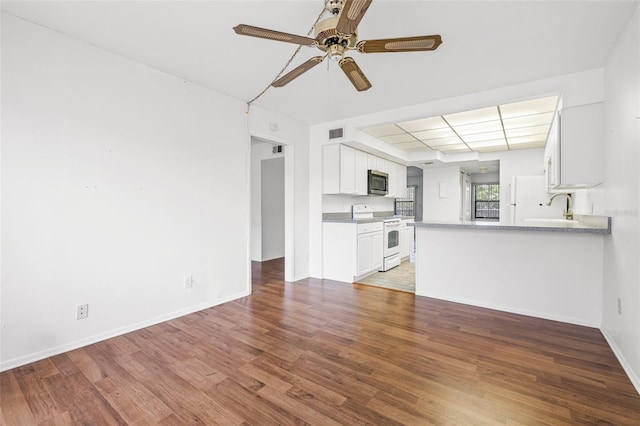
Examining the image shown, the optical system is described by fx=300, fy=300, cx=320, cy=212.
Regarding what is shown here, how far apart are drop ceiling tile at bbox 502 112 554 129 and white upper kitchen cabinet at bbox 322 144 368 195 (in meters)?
2.27

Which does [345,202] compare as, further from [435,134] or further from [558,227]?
[558,227]

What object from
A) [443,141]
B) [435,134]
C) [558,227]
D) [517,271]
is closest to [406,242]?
[443,141]

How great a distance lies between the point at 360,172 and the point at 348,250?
57.5 inches

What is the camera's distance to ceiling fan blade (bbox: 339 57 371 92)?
2.02 metres

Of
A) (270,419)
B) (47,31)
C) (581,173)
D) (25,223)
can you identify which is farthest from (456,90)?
(25,223)

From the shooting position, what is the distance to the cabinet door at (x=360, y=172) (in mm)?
5125

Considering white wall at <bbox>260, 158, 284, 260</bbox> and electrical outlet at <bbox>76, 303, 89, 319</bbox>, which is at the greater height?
white wall at <bbox>260, 158, 284, 260</bbox>

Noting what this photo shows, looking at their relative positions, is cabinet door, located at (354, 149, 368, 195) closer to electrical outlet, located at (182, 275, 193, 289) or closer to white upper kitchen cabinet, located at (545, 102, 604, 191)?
white upper kitchen cabinet, located at (545, 102, 604, 191)

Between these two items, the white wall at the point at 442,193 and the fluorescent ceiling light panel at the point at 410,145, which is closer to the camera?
the fluorescent ceiling light panel at the point at 410,145

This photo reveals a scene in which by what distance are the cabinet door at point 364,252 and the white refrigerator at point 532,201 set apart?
8.79 feet

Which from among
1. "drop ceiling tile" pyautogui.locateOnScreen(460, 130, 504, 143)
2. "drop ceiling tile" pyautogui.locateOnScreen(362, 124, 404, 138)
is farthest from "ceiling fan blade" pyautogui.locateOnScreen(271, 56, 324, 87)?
"drop ceiling tile" pyautogui.locateOnScreen(460, 130, 504, 143)

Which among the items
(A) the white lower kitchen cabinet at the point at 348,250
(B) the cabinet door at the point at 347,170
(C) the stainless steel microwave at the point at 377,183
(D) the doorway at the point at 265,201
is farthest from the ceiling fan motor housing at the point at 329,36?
(D) the doorway at the point at 265,201

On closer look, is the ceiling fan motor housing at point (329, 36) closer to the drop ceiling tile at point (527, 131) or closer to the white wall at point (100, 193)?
the white wall at point (100, 193)

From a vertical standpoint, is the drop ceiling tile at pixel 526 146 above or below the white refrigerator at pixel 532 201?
above
